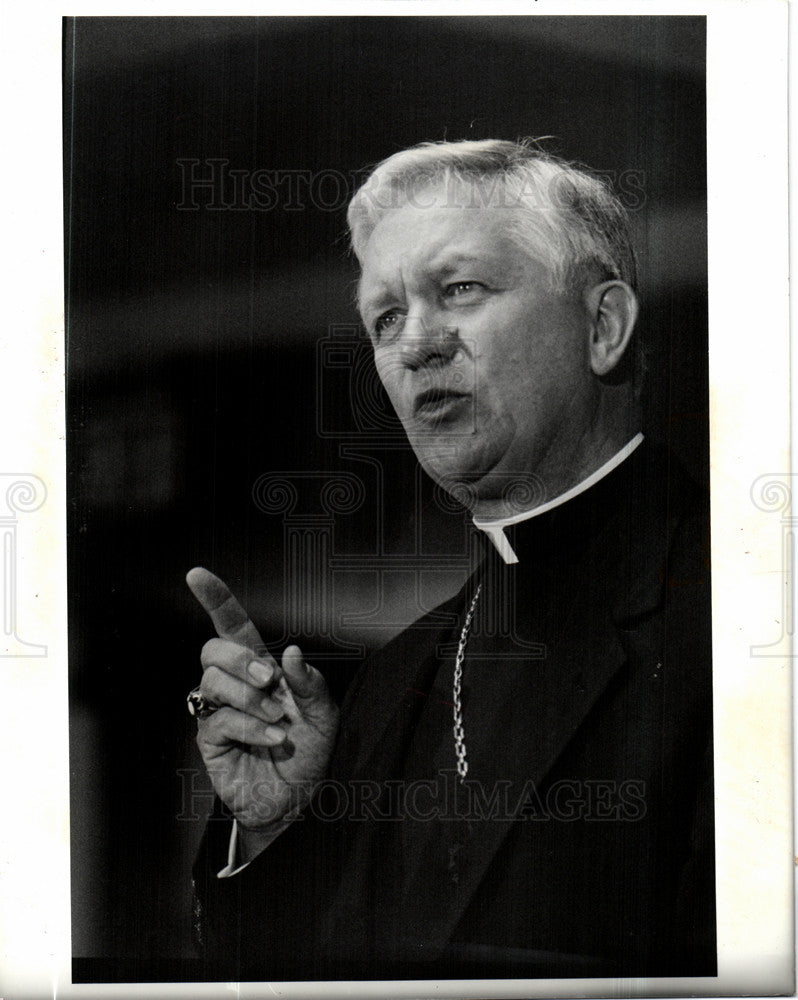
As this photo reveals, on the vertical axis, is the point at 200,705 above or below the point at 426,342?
below

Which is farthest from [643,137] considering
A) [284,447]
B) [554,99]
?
[284,447]

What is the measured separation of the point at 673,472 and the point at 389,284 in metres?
0.62

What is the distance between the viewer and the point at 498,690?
170 cm

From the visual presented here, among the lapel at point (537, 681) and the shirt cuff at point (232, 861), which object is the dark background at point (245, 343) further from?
the lapel at point (537, 681)

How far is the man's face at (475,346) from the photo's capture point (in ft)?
5.51

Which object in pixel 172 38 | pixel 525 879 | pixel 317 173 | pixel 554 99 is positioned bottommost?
pixel 525 879

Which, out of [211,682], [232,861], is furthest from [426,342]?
[232,861]

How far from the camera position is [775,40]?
1769 mm

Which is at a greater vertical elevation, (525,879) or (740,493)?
(740,493)

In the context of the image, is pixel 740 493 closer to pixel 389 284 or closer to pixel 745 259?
pixel 745 259

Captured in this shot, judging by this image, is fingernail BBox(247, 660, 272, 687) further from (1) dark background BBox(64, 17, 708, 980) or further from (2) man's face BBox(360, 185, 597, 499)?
(2) man's face BBox(360, 185, 597, 499)

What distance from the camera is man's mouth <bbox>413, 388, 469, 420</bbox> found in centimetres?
169

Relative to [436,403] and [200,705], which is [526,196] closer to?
[436,403]

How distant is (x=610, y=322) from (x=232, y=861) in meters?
1.20
